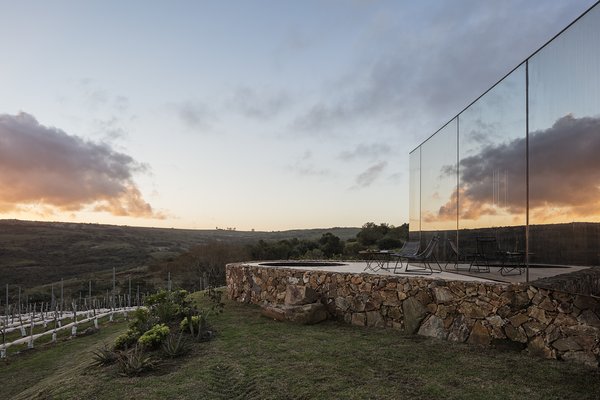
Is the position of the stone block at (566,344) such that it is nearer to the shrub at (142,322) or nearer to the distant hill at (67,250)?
the shrub at (142,322)

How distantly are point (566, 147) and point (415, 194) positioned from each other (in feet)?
18.4

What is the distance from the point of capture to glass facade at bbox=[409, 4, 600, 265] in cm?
394

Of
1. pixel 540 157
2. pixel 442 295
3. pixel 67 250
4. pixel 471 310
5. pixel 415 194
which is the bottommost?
pixel 67 250

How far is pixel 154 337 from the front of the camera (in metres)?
5.99

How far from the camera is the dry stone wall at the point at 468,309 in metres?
4.45

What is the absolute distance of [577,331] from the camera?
4426mm

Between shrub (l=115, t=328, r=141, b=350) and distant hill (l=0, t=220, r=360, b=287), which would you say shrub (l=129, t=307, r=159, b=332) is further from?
distant hill (l=0, t=220, r=360, b=287)

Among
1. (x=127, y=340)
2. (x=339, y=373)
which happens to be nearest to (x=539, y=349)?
(x=339, y=373)

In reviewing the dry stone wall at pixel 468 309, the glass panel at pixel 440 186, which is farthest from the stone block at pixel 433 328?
the glass panel at pixel 440 186

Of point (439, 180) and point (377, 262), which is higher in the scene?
point (439, 180)

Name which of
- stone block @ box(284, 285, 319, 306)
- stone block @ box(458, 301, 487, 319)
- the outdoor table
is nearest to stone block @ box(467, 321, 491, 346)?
stone block @ box(458, 301, 487, 319)

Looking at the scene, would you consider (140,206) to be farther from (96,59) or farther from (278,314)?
(278,314)

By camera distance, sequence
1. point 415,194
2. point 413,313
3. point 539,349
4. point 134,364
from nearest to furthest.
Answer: point 539,349, point 134,364, point 413,313, point 415,194

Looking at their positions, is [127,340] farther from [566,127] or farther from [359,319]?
[566,127]
